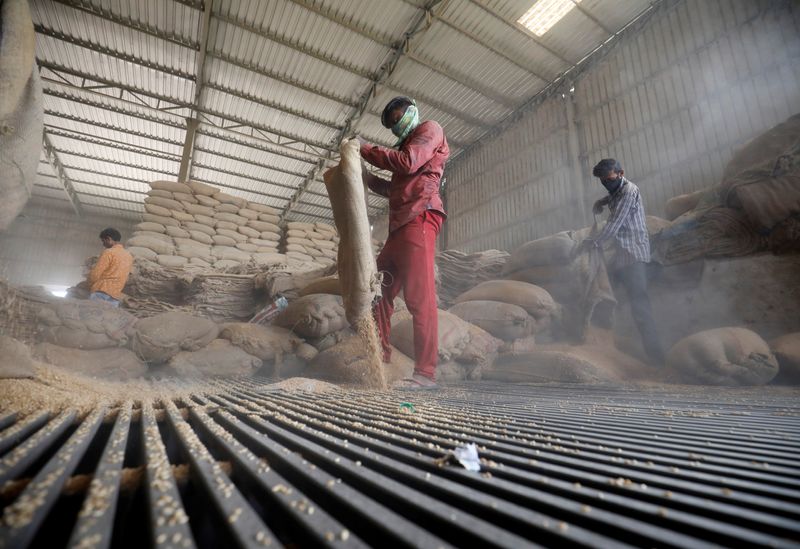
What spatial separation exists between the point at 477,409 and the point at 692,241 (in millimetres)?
3130

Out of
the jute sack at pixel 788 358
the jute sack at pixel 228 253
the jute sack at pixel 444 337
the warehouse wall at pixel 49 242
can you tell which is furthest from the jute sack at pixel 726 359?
the warehouse wall at pixel 49 242

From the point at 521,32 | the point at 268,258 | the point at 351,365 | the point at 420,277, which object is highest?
the point at 521,32

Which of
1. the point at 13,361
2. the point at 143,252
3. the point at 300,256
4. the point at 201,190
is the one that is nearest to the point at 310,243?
the point at 300,256

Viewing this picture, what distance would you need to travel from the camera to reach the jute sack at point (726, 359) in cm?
241

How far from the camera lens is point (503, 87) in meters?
7.58

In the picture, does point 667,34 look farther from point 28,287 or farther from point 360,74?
point 28,287

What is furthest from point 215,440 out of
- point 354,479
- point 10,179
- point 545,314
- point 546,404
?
point 545,314

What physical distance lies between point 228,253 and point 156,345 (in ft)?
11.5

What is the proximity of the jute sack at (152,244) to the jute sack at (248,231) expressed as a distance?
1.09 meters

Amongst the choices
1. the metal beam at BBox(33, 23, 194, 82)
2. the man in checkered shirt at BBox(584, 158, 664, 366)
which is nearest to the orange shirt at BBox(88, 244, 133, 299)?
the man in checkered shirt at BBox(584, 158, 664, 366)

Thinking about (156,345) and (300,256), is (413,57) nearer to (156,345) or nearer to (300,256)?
(300,256)

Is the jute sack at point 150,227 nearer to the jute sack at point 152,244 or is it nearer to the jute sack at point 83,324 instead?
the jute sack at point 152,244

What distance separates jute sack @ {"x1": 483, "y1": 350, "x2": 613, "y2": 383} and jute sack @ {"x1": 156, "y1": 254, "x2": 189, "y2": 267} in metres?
4.37

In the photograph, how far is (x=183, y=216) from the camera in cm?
562
